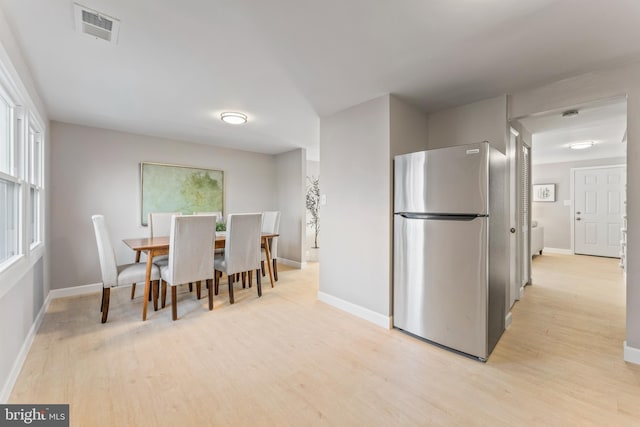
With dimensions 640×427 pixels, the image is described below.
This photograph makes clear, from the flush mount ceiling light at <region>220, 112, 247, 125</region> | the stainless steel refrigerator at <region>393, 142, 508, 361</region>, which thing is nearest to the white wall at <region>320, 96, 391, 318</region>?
the stainless steel refrigerator at <region>393, 142, 508, 361</region>

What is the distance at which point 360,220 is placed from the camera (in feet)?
9.27

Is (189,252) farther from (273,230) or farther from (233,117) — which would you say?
(273,230)

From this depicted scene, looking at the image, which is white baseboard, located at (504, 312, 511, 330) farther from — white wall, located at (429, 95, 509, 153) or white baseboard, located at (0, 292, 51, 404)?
white baseboard, located at (0, 292, 51, 404)

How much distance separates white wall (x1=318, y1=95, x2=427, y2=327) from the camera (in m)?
2.59

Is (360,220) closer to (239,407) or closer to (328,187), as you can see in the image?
(328,187)

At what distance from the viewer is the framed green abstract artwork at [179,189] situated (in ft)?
13.4

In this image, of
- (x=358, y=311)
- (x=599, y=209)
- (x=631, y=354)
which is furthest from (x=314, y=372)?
(x=599, y=209)

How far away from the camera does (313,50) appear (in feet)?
6.23

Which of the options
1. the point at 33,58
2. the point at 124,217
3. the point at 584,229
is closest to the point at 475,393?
the point at 33,58

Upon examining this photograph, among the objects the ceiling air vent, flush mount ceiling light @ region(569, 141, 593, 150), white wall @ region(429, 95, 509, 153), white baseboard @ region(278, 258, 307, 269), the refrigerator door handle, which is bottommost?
white baseboard @ region(278, 258, 307, 269)

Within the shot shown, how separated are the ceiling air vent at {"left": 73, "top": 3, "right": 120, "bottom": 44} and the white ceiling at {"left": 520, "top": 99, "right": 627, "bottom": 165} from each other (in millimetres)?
3397

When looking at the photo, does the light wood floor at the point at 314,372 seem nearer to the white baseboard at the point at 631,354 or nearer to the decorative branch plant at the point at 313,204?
the white baseboard at the point at 631,354

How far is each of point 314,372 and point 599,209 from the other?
24.5 ft

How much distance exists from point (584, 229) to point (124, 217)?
29.6 feet
